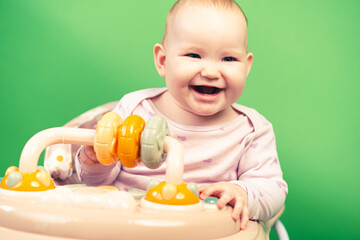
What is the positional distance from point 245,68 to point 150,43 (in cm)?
69

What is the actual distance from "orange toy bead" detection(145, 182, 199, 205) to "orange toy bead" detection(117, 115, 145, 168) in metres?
0.05

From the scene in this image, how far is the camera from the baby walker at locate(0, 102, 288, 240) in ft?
1.63

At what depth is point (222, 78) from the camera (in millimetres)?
735

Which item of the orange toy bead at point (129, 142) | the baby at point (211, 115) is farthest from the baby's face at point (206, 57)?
the orange toy bead at point (129, 142)

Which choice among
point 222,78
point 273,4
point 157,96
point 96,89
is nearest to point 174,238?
point 222,78

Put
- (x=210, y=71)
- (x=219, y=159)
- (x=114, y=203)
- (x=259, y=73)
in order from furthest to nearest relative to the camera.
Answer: (x=259, y=73)
(x=219, y=159)
(x=210, y=71)
(x=114, y=203)

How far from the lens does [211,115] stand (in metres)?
0.84

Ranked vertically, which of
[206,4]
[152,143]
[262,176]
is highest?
[206,4]

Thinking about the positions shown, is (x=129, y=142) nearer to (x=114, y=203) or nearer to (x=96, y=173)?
(x=114, y=203)

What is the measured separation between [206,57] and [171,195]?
27cm

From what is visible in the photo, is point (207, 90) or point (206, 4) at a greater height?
point (206, 4)

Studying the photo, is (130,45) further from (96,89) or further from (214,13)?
(214,13)

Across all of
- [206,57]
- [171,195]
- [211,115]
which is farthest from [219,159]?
[171,195]

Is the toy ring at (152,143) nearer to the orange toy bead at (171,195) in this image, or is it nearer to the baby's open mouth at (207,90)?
the orange toy bead at (171,195)
